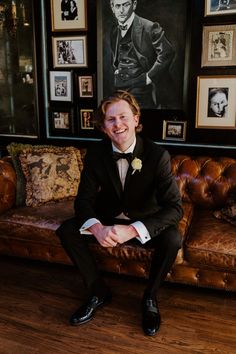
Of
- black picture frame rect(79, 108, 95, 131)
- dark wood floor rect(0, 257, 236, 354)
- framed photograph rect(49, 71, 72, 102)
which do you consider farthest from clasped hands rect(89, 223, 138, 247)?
framed photograph rect(49, 71, 72, 102)

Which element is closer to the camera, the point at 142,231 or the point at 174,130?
the point at 142,231

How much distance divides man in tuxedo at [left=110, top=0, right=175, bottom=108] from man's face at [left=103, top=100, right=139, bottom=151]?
99cm

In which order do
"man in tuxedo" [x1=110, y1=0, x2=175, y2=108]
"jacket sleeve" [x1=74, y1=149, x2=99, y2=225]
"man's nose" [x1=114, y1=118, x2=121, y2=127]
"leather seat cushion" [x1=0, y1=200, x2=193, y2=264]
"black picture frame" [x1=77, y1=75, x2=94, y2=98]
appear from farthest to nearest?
"black picture frame" [x1=77, y1=75, x2=94, y2=98]
"man in tuxedo" [x1=110, y1=0, x2=175, y2=108]
"leather seat cushion" [x1=0, y1=200, x2=193, y2=264]
"jacket sleeve" [x1=74, y1=149, x2=99, y2=225]
"man's nose" [x1=114, y1=118, x2=121, y2=127]

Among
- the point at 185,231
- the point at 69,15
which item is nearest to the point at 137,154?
the point at 185,231

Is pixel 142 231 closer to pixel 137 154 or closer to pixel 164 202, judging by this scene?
pixel 164 202

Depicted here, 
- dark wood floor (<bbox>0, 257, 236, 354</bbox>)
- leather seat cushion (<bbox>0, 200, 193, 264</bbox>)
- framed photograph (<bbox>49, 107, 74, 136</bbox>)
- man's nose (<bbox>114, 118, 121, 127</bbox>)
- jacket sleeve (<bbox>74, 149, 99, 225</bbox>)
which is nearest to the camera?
dark wood floor (<bbox>0, 257, 236, 354</bbox>)

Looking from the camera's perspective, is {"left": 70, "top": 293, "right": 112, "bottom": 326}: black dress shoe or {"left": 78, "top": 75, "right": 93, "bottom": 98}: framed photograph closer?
{"left": 70, "top": 293, "right": 112, "bottom": 326}: black dress shoe

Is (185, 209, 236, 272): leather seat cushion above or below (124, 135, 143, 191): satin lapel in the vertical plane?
below

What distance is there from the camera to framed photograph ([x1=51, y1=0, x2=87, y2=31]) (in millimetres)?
3098

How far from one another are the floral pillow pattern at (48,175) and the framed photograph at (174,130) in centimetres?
88

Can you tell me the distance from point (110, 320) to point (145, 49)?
222 centimetres

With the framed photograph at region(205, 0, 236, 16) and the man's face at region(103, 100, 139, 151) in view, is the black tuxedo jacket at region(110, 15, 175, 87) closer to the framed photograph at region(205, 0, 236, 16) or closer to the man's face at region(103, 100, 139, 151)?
the framed photograph at region(205, 0, 236, 16)

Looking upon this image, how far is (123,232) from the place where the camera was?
1956 millimetres

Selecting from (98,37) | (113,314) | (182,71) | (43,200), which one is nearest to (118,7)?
(98,37)
